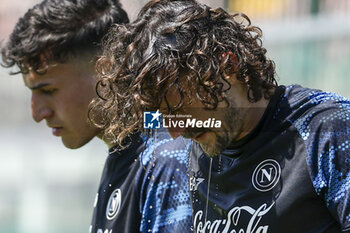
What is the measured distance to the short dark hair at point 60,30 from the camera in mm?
2783

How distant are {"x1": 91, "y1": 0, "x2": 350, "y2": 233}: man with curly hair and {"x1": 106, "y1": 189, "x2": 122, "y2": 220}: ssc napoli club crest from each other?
0.54m

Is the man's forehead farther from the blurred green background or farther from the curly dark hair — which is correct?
the blurred green background

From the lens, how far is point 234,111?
1.99m

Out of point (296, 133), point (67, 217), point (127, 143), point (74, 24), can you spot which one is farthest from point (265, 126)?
point (67, 217)

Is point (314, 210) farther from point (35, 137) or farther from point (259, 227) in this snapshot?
point (35, 137)

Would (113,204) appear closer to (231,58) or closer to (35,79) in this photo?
(35,79)

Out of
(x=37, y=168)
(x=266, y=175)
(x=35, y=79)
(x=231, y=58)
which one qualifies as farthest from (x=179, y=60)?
(x=37, y=168)

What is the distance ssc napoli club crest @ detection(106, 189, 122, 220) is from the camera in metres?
2.58

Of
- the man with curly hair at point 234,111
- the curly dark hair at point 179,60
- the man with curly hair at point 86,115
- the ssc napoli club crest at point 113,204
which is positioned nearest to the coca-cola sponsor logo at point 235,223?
the man with curly hair at point 234,111

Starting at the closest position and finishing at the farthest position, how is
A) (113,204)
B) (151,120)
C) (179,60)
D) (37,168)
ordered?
(179,60), (151,120), (113,204), (37,168)

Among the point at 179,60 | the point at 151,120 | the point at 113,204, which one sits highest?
the point at 179,60

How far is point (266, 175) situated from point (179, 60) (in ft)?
1.26

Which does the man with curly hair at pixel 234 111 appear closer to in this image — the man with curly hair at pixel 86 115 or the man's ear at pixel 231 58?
the man's ear at pixel 231 58

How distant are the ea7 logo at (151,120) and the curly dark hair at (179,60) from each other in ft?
0.05
